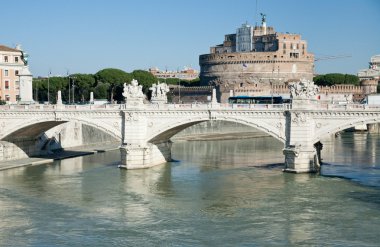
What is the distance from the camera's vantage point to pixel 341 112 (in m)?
42.7

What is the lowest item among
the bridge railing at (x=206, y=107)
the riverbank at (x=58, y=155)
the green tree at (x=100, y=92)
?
the riverbank at (x=58, y=155)

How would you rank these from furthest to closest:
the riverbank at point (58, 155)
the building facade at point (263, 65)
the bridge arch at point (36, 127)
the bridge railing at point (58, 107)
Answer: the building facade at point (263, 65) < the riverbank at point (58, 155) < the bridge arch at point (36, 127) < the bridge railing at point (58, 107)

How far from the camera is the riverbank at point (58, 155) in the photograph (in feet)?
167

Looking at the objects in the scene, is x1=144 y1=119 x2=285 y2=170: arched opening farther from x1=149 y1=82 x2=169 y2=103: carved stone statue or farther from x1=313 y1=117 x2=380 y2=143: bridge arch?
x1=149 y1=82 x2=169 y2=103: carved stone statue

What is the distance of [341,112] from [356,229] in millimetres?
14103

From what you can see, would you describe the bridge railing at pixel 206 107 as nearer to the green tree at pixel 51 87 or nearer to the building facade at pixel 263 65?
the green tree at pixel 51 87

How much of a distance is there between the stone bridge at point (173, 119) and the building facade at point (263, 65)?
5214 centimetres

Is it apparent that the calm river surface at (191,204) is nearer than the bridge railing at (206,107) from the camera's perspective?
Yes

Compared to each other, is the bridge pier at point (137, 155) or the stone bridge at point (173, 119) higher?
the stone bridge at point (173, 119)

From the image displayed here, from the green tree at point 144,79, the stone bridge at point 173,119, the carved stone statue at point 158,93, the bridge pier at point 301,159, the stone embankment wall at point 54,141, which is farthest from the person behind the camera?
the green tree at point 144,79

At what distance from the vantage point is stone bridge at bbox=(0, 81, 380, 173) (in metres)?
43.6

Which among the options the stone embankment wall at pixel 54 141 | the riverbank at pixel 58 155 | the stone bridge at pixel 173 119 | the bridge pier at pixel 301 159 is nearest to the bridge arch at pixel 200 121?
the stone bridge at pixel 173 119

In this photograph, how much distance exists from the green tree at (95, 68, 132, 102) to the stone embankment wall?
65.0ft

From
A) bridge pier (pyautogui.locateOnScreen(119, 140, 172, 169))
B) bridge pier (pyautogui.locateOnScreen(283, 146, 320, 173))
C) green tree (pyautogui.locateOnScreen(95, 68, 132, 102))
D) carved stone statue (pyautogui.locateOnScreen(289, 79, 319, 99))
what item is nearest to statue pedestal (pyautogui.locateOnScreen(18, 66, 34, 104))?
bridge pier (pyautogui.locateOnScreen(119, 140, 172, 169))
